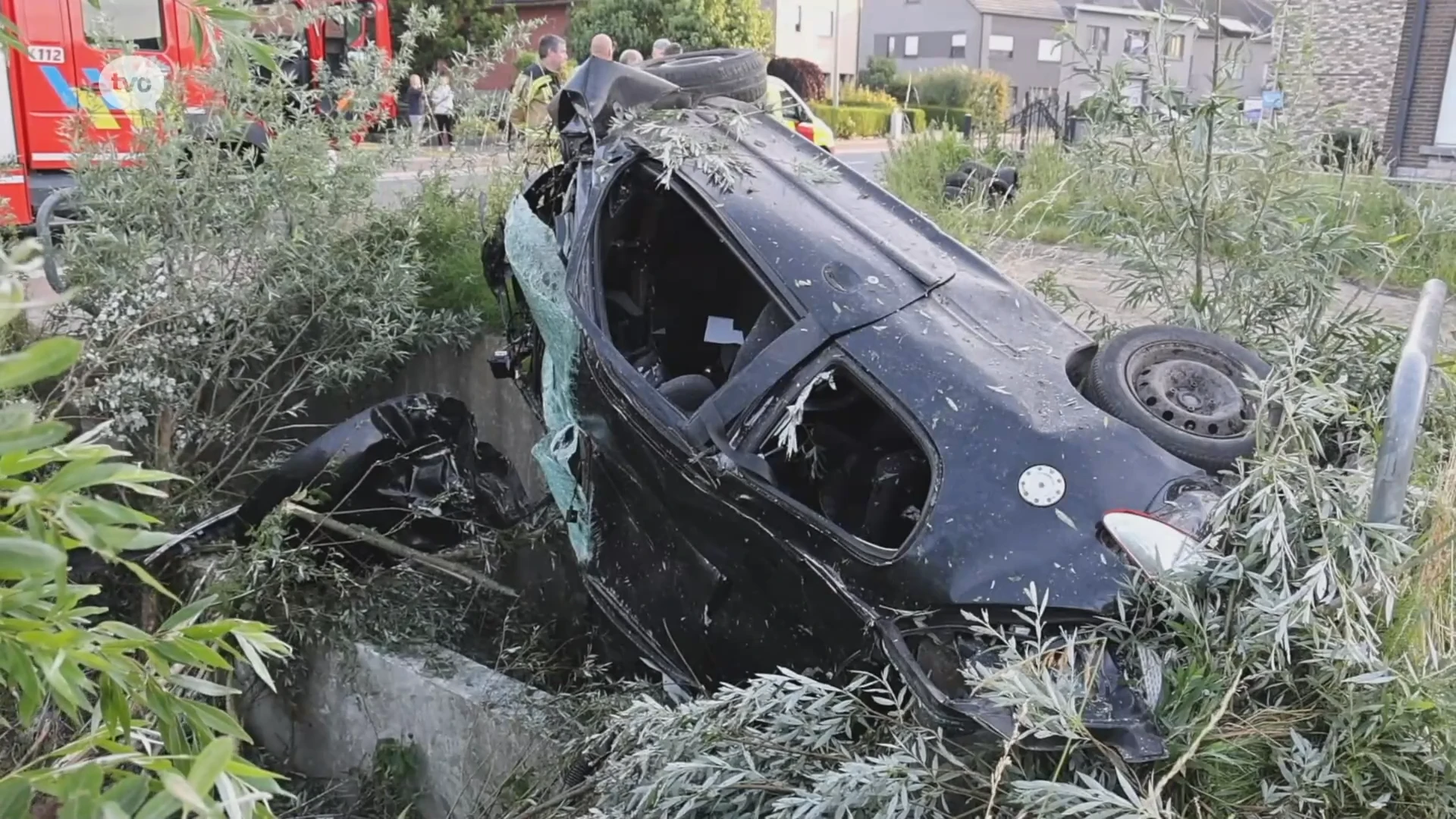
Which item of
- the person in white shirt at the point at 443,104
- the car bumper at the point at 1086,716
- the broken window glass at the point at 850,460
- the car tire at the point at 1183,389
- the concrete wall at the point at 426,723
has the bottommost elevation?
the concrete wall at the point at 426,723

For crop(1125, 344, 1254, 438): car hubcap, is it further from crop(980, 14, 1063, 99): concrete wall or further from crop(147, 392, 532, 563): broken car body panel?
crop(980, 14, 1063, 99): concrete wall

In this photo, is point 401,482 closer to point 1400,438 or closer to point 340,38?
point 1400,438

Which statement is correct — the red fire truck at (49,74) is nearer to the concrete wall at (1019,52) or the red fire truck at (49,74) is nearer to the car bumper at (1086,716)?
the car bumper at (1086,716)

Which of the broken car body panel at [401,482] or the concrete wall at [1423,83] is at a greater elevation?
the concrete wall at [1423,83]

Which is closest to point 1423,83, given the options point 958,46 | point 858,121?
point 858,121

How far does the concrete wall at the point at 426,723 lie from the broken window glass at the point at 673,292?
132 cm

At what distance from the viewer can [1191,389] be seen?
3.13 meters

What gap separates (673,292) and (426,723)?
6.29 feet

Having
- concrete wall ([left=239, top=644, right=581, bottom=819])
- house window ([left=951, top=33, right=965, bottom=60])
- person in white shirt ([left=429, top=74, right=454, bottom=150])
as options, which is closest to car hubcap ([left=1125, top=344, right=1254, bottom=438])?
concrete wall ([left=239, top=644, right=581, bottom=819])

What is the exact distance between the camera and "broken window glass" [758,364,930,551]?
312 cm

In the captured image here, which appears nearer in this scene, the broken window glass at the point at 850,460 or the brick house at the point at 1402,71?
the broken window glass at the point at 850,460

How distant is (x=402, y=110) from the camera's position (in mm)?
6715

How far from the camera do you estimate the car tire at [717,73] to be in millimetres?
4508

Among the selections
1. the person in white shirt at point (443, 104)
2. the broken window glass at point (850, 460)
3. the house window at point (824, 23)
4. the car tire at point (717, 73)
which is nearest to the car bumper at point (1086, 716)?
the broken window glass at point (850, 460)
